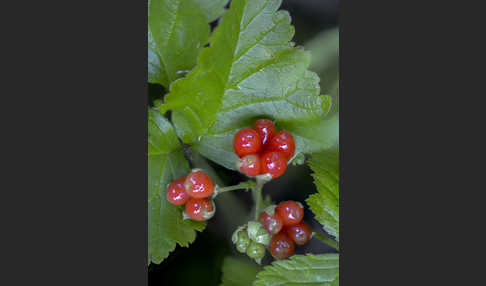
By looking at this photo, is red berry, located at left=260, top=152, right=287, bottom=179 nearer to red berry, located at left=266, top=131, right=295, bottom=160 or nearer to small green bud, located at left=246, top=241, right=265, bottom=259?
red berry, located at left=266, top=131, right=295, bottom=160

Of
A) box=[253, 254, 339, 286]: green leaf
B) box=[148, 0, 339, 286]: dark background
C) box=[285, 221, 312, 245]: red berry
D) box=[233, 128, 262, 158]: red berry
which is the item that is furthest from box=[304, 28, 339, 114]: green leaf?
box=[253, 254, 339, 286]: green leaf

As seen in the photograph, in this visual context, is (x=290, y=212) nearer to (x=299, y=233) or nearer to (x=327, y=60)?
(x=299, y=233)

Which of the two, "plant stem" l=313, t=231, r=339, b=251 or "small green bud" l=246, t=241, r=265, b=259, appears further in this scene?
"plant stem" l=313, t=231, r=339, b=251

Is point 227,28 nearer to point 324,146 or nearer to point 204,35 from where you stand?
point 204,35

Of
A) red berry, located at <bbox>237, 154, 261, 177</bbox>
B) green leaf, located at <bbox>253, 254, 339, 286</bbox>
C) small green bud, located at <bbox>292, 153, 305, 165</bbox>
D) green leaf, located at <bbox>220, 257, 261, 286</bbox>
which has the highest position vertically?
red berry, located at <bbox>237, 154, 261, 177</bbox>

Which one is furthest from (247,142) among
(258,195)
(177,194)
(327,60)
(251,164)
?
(327,60)

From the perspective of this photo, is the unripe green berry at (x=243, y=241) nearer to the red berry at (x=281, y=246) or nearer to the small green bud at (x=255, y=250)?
the small green bud at (x=255, y=250)

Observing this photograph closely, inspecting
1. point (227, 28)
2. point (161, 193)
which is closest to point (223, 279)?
point (161, 193)
